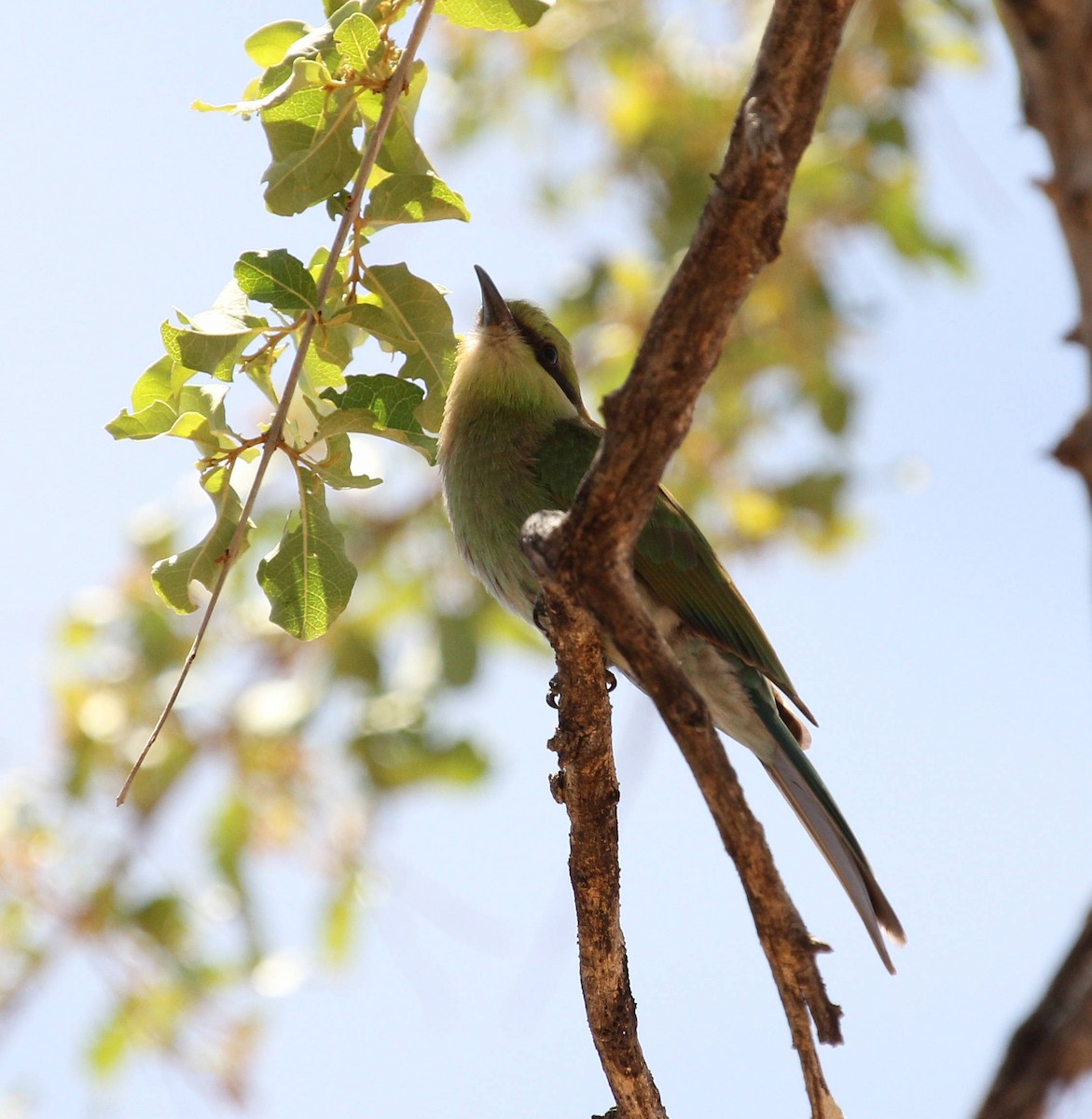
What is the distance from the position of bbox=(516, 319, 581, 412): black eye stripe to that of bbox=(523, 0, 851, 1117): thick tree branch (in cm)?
201

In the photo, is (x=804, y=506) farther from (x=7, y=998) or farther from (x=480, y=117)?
(x=7, y=998)

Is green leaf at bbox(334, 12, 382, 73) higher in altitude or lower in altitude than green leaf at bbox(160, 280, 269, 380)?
higher

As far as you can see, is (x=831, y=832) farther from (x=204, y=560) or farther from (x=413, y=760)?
(x=413, y=760)

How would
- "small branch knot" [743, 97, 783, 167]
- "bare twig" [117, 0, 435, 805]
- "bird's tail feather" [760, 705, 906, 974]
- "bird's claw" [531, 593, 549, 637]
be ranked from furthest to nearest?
"bird's claw" [531, 593, 549, 637] < "bird's tail feather" [760, 705, 906, 974] < "bare twig" [117, 0, 435, 805] < "small branch knot" [743, 97, 783, 167]

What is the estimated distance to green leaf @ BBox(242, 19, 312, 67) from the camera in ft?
6.46

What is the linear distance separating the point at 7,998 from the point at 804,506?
2685 mm

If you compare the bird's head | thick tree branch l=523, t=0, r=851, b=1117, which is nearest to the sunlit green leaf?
thick tree branch l=523, t=0, r=851, b=1117

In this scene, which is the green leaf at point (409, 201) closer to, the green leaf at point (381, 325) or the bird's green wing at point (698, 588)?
the green leaf at point (381, 325)

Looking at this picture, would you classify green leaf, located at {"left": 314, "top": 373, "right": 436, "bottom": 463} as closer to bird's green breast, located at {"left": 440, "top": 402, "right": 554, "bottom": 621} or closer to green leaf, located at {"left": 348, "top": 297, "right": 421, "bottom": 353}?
green leaf, located at {"left": 348, "top": 297, "right": 421, "bottom": 353}

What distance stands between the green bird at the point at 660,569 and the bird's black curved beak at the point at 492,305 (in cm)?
22

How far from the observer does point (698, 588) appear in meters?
2.89

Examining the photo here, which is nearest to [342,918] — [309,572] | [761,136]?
[309,572]

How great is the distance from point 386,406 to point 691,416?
0.50 metres

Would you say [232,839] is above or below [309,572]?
above
